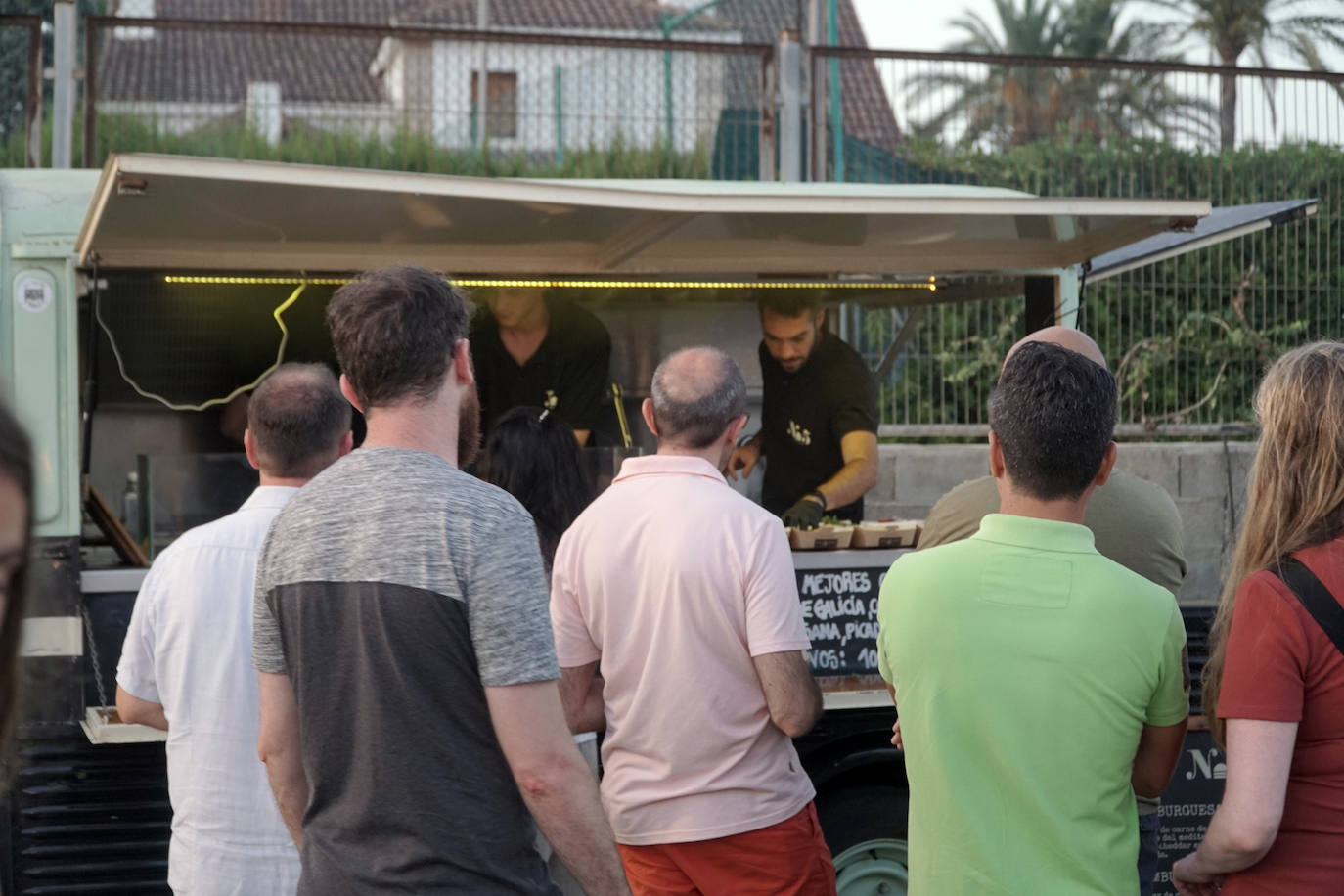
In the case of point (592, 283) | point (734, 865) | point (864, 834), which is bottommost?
point (864, 834)

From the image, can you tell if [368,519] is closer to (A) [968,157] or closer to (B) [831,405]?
(B) [831,405]

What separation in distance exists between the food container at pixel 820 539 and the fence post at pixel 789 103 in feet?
12.1

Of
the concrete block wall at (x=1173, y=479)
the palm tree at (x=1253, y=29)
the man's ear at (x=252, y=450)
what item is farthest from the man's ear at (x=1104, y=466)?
the palm tree at (x=1253, y=29)

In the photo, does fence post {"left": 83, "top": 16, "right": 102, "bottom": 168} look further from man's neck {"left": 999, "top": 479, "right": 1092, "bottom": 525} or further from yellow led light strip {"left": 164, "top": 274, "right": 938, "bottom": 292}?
man's neck {"left": 999, "top": 479, "right": 1092, "bottom": 525}

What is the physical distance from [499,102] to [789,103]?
8.05ft

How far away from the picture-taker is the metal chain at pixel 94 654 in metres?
4.16

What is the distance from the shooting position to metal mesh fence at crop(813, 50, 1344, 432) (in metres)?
8.41

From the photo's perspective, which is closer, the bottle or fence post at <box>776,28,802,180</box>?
the bottle

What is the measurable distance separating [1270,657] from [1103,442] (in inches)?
16.0

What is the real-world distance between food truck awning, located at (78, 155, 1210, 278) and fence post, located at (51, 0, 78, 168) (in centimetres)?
257

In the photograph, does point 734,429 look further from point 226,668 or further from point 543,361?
point 543,361

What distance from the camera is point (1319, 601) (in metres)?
2.12

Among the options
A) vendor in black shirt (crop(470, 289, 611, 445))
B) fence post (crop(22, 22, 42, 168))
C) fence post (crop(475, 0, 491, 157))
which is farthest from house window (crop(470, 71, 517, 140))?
Result: vendor in black shirt (crop(470, 289, 611, 445))

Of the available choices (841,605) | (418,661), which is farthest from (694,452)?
(841,605)
